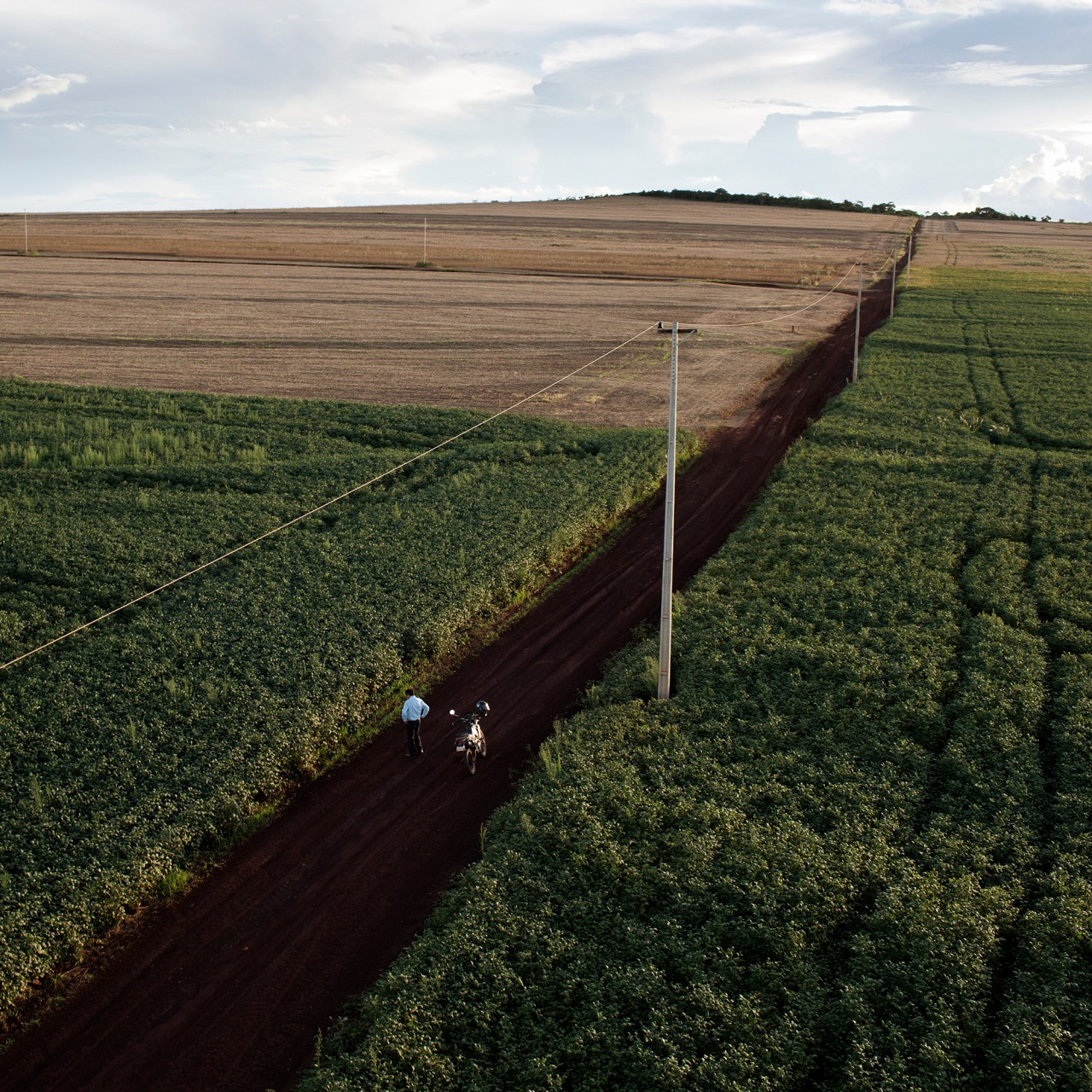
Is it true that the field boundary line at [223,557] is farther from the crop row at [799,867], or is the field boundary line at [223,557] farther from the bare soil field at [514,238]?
the bare soil field at [514,238]

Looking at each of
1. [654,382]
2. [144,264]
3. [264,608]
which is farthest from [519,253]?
[264,608]

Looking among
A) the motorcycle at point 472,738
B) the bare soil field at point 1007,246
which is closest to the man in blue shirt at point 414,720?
the motorcycle at point 472,738

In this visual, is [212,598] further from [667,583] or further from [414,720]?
[667,583]

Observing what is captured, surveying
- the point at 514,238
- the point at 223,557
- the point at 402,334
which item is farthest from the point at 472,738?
the point at 514,238

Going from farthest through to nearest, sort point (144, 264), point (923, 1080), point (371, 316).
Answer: point (144, 264) < point (371, 316) < point (923, 1080)

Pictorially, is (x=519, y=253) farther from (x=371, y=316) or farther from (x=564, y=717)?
(x=564, y=717)
